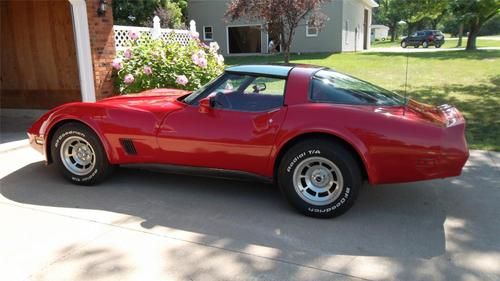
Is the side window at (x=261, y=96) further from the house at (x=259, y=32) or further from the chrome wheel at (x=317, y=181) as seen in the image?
the house at (x=259, y=32)

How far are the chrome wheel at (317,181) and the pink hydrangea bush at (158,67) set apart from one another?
470 cm

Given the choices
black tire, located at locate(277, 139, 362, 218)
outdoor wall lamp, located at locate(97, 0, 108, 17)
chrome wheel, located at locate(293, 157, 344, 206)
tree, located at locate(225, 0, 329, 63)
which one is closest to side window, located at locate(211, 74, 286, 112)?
black tire, located at locate(277, 139, 362, 218)

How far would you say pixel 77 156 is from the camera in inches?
195

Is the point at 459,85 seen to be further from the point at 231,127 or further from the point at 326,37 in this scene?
the point at 326,37

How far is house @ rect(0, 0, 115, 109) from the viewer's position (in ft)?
26.9

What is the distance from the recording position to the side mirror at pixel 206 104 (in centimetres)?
430

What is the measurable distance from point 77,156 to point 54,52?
5.09 m

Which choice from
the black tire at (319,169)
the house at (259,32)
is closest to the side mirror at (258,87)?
the black tire at (319,169)

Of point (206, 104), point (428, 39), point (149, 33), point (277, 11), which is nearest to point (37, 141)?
point (206, 104)

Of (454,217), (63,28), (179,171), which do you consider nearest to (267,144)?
(179,171)

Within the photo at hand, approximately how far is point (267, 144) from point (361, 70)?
14.8 m

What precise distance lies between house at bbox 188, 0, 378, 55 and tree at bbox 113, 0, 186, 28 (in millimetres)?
2387

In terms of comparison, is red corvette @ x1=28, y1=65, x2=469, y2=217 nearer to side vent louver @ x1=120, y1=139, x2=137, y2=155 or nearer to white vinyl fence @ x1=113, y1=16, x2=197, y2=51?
side vent louver @ x1=120, y1=139, x2=137, y2=155

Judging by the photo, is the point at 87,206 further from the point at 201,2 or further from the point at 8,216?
the point at 201,2
